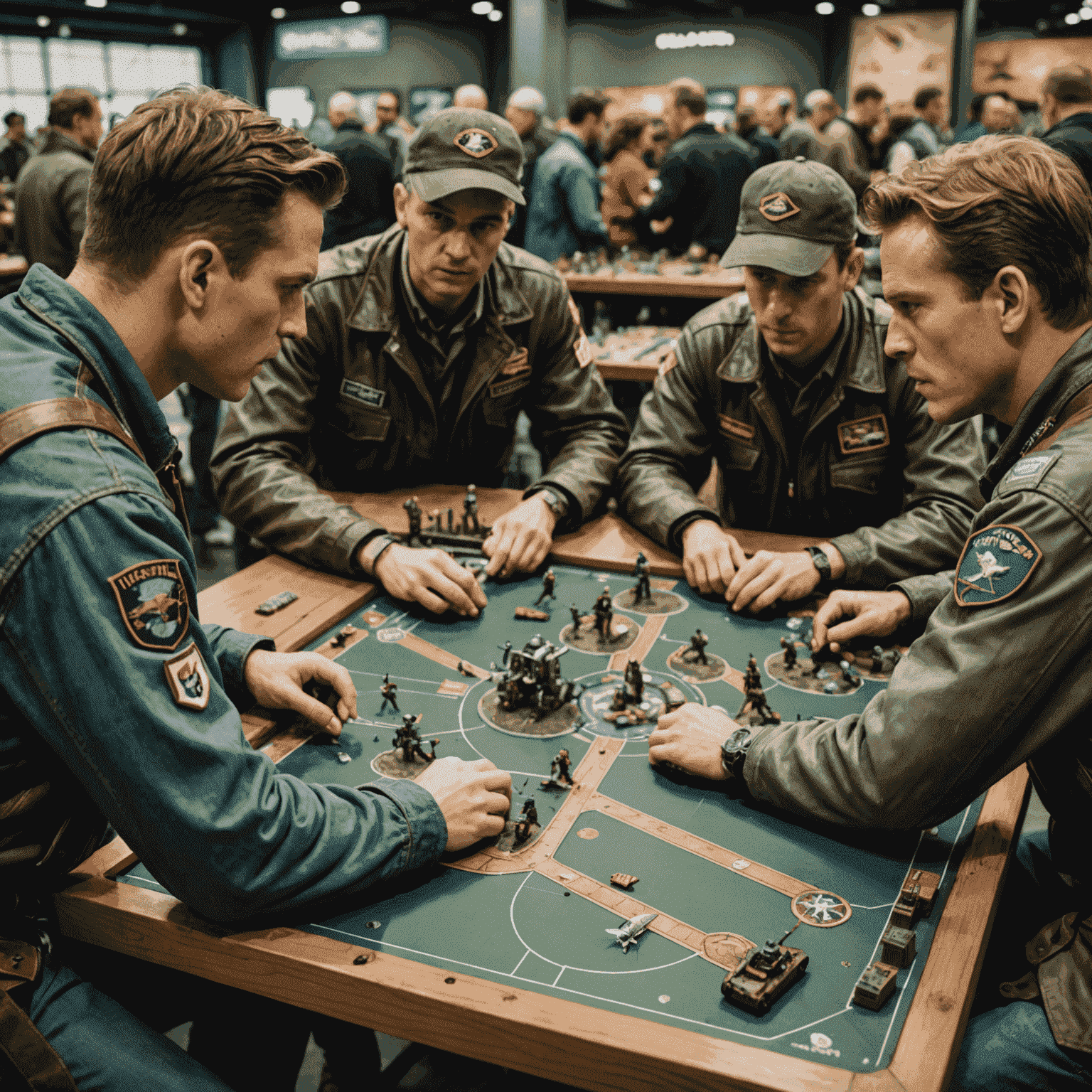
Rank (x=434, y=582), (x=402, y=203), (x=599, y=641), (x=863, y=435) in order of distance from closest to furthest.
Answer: (x=599, y=641)
(x=434, y=582)
(x=863, y=435)
(x=402, y=203)

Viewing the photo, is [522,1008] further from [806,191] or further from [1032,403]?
[806,191]

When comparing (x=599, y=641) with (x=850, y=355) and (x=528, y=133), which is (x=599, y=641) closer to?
(x=850, y=355)

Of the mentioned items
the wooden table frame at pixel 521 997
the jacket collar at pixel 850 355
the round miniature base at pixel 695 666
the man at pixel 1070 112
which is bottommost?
the wooden table frame at pixel 521 997

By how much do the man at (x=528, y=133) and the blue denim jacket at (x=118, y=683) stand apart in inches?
292

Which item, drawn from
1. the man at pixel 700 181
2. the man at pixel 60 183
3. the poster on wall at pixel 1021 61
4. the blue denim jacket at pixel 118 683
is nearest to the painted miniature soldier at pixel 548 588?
the blue denim jacket at pixel 118 683

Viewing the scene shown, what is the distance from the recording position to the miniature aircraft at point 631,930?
4.77ft

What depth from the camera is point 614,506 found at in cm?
333

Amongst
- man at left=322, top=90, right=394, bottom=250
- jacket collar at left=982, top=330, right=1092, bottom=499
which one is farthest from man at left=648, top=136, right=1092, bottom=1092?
man at left=322, top=90, right=394, bottom=250

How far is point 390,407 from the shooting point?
3.28 metres

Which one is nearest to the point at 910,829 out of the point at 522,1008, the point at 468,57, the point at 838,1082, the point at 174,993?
the point at 838,1082

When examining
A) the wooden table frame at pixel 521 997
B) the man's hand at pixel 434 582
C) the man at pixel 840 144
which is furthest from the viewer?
the man at pixel 840 144

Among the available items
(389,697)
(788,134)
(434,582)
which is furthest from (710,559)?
(788,134)

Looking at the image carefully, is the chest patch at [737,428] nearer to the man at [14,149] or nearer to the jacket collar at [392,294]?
the jacket collar at [392,294]

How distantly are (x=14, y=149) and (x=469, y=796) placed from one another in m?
12.0
